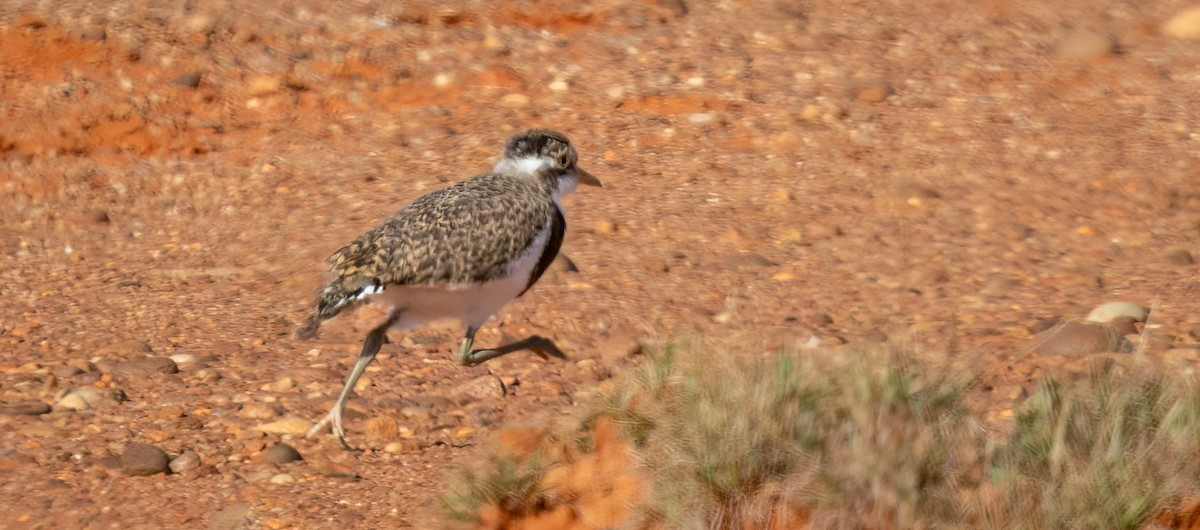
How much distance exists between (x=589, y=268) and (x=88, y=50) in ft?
16.0

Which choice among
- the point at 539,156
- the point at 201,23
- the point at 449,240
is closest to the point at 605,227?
the point at 539,156

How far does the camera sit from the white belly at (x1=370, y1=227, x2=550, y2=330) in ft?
20.6

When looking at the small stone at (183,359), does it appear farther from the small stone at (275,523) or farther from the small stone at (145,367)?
the small stone at (275,523)

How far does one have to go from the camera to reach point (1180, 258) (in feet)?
26.7

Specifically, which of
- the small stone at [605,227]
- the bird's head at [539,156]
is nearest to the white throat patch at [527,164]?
the bird's head at [539,156]

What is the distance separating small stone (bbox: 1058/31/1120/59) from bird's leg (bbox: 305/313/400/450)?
6982 mm

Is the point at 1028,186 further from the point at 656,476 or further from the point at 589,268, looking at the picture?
the point at 656,476

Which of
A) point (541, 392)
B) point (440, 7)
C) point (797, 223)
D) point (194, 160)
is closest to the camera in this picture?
point (541, 392)

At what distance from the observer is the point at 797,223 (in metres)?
8.73

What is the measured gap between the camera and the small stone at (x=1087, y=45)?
11.2 metres

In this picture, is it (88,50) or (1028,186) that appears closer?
(1028,186)

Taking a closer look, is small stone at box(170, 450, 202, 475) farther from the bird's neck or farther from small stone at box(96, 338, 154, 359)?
the bird's neck

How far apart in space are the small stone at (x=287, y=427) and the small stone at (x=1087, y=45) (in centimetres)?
735

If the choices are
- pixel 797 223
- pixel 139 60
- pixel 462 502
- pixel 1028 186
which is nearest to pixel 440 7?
pixel 139 60
